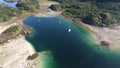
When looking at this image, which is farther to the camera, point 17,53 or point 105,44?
→ point 105,44

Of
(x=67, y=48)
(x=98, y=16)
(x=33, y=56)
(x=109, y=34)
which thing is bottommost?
(x=109, y=34)

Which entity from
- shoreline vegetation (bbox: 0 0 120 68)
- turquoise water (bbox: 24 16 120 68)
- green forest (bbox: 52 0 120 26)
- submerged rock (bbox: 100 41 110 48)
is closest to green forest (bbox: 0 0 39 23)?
shoreline vegetation (bbox: 0 0 120 68)

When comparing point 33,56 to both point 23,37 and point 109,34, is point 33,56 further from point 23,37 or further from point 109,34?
point 109,34

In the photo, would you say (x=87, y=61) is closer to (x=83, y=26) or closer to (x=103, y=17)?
(x=83, y=26)

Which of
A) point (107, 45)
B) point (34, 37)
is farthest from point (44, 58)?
point (107, 45)

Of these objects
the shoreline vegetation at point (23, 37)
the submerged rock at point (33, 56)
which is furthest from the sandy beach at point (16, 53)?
the submerged rock at point (33, 56)

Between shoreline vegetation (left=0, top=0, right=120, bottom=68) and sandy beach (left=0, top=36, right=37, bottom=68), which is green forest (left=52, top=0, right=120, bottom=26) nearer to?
shoreline vegetation (left=0, top=0, right=120, bottom=68)

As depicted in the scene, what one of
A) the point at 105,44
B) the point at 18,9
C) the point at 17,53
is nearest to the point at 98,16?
the point at 105,44
